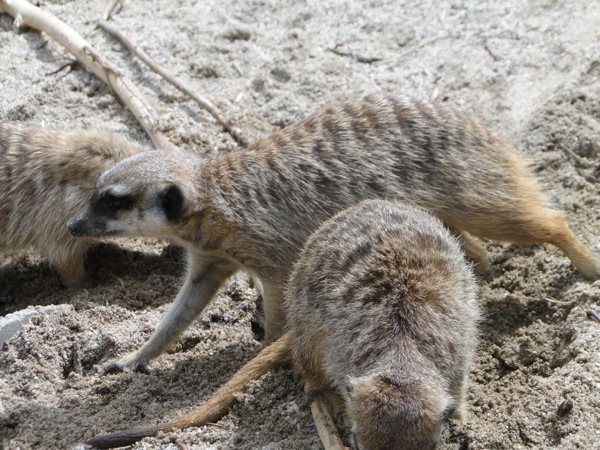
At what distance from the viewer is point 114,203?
407 centimetres

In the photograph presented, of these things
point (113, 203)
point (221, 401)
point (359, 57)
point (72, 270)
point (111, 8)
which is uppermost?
point (359, 57)

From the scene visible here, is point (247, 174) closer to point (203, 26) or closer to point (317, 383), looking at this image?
point (317, 383)

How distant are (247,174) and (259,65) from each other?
5.70 ft

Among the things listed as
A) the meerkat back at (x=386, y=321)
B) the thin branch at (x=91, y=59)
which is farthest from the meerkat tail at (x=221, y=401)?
the thin branch at (x=91, y=59)

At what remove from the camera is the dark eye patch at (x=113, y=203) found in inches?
160

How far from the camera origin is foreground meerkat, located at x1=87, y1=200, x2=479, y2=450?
279 cm

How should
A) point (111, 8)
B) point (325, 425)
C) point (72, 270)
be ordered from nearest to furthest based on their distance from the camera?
point (325, 425) < point (72, 270) < point (111, 8)

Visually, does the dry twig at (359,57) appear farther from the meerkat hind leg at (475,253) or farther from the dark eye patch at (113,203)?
the dark eye patch at (113,203)

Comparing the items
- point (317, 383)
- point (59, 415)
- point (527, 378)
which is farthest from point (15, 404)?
point (527, 378)

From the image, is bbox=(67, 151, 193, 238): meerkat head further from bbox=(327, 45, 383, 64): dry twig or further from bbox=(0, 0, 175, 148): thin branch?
bbox=(327, 45, 383, 64): dry twig

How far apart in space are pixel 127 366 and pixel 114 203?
0.76 metres

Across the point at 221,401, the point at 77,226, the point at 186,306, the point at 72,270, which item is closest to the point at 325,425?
the point at 221,401

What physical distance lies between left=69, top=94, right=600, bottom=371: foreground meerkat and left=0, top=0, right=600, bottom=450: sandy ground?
0.24m

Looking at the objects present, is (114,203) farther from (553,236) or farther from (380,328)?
(553,236)
